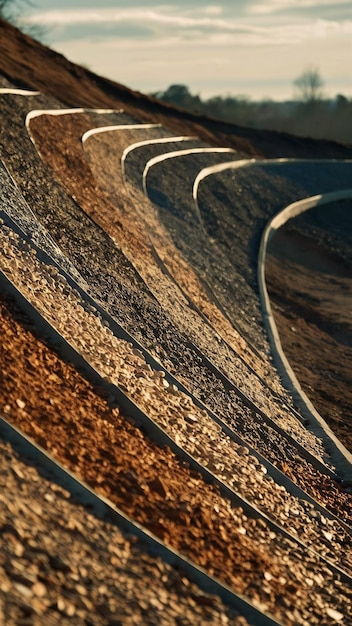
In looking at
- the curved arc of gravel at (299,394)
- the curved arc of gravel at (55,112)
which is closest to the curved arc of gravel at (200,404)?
the curved arc of gravel at (299,394)

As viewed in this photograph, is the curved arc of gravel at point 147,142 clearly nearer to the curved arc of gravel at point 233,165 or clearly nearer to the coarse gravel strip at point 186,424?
the curved arc of gravel at point 233,165

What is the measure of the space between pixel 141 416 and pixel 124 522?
110 inches

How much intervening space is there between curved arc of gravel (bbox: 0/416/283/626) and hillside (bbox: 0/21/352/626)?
0.02 metres

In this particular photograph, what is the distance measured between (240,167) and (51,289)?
2687cm

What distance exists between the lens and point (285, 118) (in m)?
112

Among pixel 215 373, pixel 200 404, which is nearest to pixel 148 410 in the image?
pixel 200 404

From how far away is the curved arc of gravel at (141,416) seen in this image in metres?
11.0

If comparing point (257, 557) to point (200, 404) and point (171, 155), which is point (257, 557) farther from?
point (171, 155)

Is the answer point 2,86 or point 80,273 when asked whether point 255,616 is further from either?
point 2,86

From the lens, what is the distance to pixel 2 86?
27.6 metres

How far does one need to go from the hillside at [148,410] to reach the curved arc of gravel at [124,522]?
0.7 inches

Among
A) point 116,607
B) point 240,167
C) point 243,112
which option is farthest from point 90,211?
point 243,112

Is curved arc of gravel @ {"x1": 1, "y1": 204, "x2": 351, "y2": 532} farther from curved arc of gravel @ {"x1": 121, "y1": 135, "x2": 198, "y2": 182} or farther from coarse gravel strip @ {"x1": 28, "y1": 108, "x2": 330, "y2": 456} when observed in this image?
curved arc of gravel @ {"x1": 121, "y1": 135, "x2": 198, "y2": 182}

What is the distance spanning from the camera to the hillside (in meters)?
8.37
